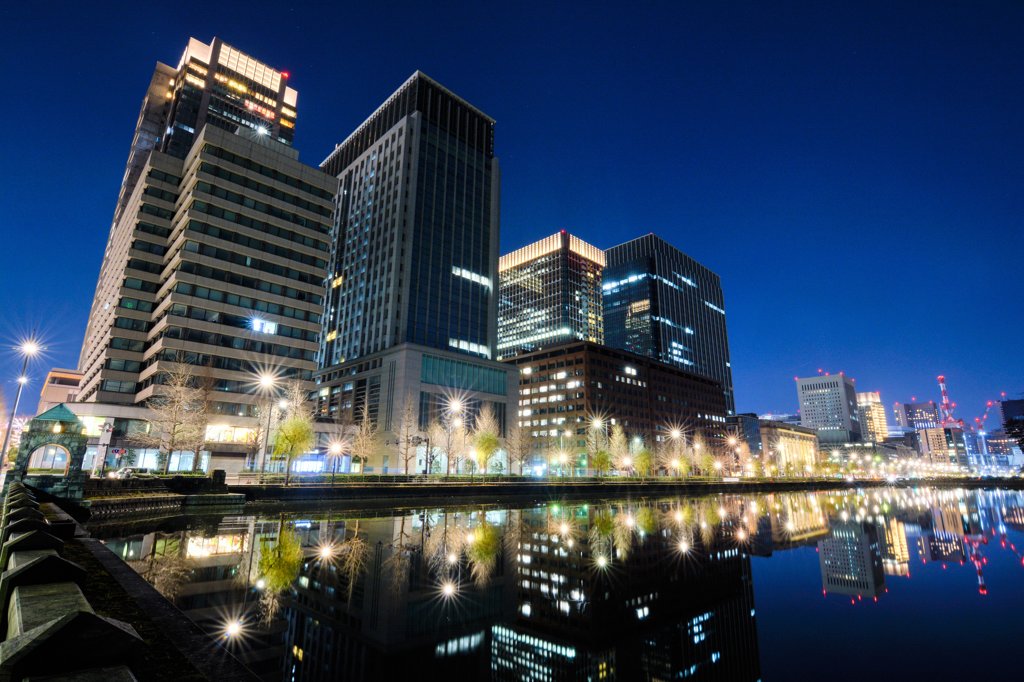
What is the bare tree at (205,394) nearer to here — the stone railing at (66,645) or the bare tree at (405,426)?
the bare tree at (405,426)

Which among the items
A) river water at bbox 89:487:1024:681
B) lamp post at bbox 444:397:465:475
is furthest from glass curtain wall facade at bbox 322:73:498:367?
river water at bbox 89:487:1024:681

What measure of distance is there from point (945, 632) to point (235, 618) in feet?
51.6

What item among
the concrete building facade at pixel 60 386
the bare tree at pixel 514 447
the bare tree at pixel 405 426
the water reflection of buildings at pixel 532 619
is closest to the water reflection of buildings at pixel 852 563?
the water reflection of buildings at pixel 532 619

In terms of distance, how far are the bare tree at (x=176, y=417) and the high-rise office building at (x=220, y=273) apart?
22.9 feet

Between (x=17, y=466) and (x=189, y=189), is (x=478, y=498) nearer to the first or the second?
(x=17, y=466)

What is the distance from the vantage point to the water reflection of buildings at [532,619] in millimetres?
8961

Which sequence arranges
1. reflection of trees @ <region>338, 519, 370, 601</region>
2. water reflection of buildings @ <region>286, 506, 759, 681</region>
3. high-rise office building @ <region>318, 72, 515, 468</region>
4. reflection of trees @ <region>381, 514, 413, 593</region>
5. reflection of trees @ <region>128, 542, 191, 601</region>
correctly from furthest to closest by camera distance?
high-rise office building @ <region>318, 72, 515, 468</region> → reflection of trees @ <region>338, 519, 370, 601</region> → reflection of trees @ <region>381, 514, 413, 593</region> → reflection of trees @ <region>128, 542, 191, 601</region> → water reflection of buildings @ <region>286, 506, 759, 681</region>

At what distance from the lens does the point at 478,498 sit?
54.1m

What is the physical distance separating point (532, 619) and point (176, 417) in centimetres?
5484

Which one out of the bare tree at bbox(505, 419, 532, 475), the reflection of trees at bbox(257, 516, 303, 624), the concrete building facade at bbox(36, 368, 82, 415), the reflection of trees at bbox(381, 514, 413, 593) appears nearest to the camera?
the reflection of trees at bbox(257, 516, 303, 624)

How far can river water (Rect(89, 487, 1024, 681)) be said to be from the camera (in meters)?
9.16

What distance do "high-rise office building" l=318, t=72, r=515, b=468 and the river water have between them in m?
74.8

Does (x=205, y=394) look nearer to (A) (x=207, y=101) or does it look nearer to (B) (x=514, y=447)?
(B) (x=514, y=447)

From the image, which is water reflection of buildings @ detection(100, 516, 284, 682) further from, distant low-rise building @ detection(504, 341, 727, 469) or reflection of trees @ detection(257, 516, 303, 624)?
distant low-rise building @ detection(504, 341, 727, 469)
